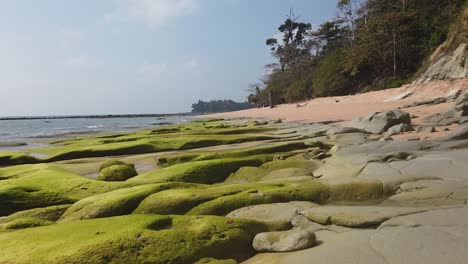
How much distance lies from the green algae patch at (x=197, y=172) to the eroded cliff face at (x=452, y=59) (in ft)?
73.3

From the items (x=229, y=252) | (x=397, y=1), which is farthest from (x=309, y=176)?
(x=397, y=1)

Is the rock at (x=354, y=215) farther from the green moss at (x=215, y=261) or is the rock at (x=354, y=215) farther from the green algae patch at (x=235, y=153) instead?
the green algae patch at (x=235, y=153)

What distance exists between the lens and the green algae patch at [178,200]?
5664 mm

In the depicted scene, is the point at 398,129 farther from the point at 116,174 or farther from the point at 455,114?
the point at 116,174

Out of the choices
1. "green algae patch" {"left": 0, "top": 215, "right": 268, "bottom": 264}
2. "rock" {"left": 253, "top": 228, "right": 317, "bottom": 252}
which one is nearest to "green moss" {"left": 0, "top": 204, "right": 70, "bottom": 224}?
"green algae patch" {"left": 0, "top": 215, "right": 268, "bottom": 264}

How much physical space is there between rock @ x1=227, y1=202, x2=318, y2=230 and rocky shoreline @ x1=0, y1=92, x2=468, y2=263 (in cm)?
1

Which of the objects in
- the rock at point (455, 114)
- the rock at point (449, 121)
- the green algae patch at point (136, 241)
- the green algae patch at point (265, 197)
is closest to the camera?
the green algae patch at point (136, 241)

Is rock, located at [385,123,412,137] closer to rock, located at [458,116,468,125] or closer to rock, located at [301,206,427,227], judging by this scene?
rock, located at [458,116,468,125]

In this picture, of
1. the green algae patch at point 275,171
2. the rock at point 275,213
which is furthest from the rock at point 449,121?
the rock at point 275,213

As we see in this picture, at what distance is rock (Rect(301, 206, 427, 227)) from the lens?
173 inches

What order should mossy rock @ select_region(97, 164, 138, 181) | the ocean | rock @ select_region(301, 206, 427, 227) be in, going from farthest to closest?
the ocean < mossy rock @ select_region(97, 164, 138, 181) < rock @ select_region(301, 206, 427, 227)

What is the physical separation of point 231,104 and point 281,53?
122 metres

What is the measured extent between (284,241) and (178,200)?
7.33 ft

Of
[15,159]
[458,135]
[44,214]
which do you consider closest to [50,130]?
[15,159]
